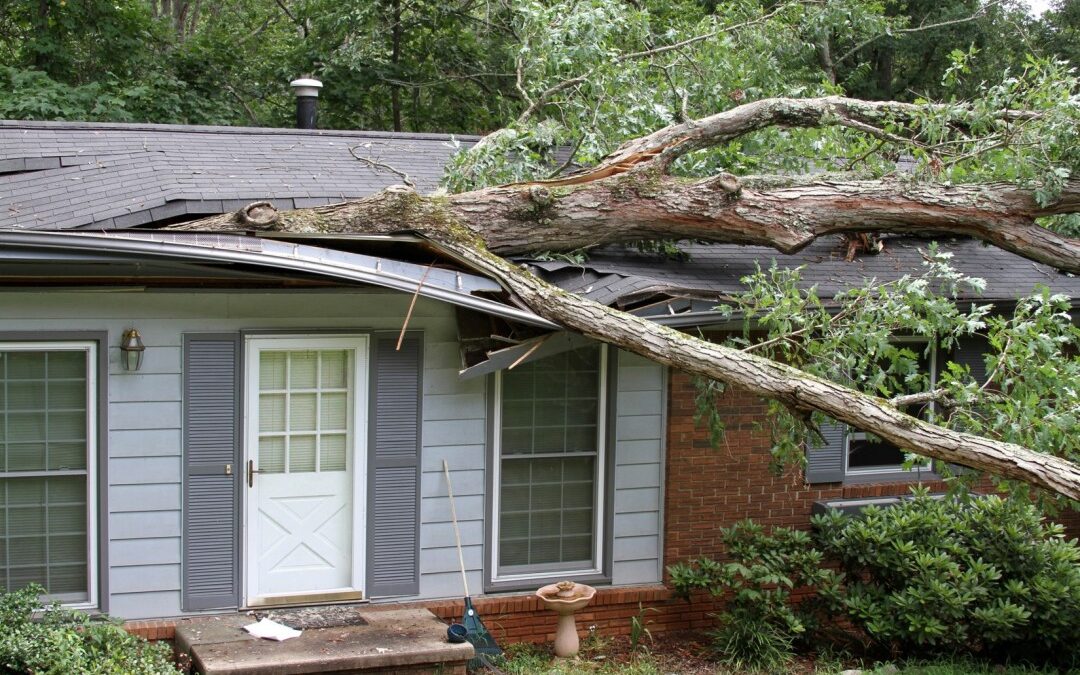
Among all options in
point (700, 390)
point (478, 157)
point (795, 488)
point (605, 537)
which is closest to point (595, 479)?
point (605, 537)

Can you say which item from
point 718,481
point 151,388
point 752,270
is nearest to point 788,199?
point 752,270

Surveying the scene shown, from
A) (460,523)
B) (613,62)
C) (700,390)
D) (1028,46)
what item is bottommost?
(460,523)

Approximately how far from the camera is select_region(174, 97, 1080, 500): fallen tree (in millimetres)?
6586

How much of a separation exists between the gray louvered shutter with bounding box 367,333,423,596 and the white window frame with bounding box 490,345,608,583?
0.58 m

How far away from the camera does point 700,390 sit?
323 inches

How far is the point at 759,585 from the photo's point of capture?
809 centimetres

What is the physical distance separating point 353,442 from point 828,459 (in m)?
3.76

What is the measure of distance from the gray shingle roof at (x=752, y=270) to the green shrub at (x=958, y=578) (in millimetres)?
1669

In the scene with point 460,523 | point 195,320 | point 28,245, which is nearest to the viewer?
point 28,245

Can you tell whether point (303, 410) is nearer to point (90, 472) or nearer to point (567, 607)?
point (90, 472)

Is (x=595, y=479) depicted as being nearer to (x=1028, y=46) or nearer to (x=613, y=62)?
(x=613, y=62)

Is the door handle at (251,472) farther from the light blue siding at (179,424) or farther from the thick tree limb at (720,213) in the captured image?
the thick tree limb at (720,213)

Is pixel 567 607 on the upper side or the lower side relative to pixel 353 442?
lower

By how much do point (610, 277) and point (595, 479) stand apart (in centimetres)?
169
